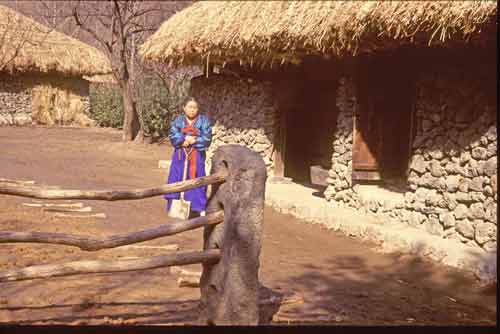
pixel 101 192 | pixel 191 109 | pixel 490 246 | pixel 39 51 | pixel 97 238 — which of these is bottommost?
pixel 490 246

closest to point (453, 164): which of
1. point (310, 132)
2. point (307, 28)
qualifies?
point (307, 28)

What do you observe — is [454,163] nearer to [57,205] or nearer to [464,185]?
[464,185]

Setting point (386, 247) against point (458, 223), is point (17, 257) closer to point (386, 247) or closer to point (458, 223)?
point (386, 247)

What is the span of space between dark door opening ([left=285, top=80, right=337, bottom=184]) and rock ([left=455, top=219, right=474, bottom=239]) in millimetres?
4561

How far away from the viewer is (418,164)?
20.9 feet

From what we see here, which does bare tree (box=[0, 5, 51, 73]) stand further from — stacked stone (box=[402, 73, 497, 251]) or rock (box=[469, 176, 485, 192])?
rock (box=[469, 176, 485, 192])

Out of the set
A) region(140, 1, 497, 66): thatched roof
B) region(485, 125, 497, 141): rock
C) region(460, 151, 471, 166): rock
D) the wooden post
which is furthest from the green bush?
the wooden post

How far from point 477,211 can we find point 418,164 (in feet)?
3.24

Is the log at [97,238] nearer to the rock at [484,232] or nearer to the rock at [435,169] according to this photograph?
the rock at [484,232]

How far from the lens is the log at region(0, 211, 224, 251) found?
111 inches

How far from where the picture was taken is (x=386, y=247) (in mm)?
6078

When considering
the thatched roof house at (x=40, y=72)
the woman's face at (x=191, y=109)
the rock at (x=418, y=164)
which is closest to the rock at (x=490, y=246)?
the rock at (x=418, y=164)

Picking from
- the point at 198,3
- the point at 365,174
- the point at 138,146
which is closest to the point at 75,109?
the point at 138,146

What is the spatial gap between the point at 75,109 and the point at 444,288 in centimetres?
1773
